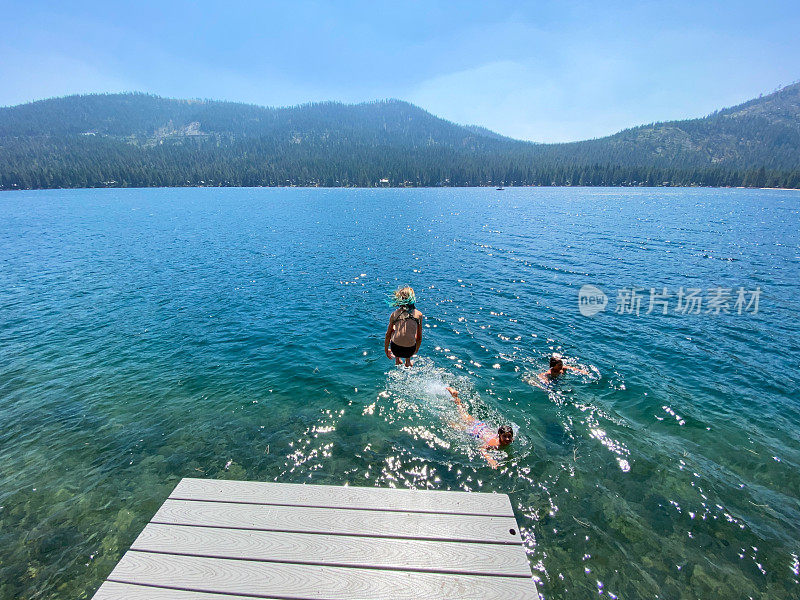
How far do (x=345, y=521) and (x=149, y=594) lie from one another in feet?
10.2

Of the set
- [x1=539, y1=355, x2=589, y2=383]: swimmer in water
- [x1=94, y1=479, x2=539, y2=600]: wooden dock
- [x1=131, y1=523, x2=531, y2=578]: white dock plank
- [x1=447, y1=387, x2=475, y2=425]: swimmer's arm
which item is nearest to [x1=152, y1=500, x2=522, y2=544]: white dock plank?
[x1=94, y1=479, x2=539, y2=600]: wooden dock

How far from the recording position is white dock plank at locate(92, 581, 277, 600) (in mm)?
5086

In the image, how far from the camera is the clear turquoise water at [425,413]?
9.63 meters

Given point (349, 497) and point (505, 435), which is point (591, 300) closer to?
point (505, 435)

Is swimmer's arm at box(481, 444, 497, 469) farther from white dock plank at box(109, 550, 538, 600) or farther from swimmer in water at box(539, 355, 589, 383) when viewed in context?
white dock plank at box(109, 550, 538, 600)

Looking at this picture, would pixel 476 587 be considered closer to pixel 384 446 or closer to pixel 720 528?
pixel 384 446

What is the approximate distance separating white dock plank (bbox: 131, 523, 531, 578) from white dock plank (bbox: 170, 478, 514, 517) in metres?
0.71

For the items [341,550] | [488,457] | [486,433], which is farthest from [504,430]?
[341,550]

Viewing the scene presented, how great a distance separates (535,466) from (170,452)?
13942mm

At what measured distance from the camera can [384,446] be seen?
13.3 meters

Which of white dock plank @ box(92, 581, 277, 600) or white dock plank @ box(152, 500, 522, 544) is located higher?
white dock plank @ box(92, 581, 277, 600)

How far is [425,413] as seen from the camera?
1519 centimetres

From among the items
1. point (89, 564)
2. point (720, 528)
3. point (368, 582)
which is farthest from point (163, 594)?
point (720, 528)

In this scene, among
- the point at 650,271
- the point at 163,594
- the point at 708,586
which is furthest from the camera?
the point at 650,271
